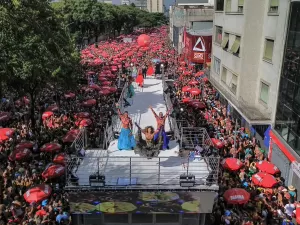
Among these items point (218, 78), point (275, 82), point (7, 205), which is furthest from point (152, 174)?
point (218, 78)

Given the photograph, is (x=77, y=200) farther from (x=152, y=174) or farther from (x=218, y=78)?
(x=218, y=78)

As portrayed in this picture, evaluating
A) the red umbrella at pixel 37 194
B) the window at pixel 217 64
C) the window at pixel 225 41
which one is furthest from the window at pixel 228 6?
the red umbrella at pixel 37 194

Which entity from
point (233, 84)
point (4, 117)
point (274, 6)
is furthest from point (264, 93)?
point (4, 117)

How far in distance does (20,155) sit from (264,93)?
1700cm

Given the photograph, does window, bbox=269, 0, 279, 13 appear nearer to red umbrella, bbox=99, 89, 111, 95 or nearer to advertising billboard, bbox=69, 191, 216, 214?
advertising billboard, bbox=69, 191, 216, 214

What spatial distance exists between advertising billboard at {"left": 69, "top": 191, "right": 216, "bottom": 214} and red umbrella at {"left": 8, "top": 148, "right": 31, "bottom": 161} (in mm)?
7574

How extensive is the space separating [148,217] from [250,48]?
16.5 m

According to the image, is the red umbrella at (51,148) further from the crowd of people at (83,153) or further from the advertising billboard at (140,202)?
the advertising billboard at (140,202)

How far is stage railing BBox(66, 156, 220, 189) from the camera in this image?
14281 mm

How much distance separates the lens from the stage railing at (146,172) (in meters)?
14.3

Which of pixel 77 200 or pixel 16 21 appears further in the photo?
pixel 16 21

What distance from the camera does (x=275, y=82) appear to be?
2344 cm

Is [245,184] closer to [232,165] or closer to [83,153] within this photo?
[232,165]

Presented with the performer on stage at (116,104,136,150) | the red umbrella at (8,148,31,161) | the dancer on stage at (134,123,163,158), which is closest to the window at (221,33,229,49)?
the performer on stage at (116,104,136,150)
